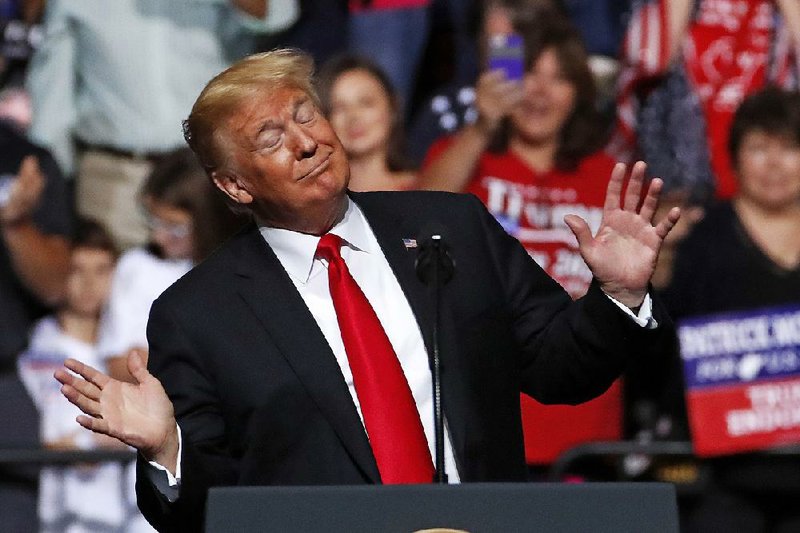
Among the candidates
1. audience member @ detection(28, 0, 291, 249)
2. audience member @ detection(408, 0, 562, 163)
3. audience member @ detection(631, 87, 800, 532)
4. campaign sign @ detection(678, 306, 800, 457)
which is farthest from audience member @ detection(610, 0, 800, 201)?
A: audience member @ detection(28, 0, 291, 249)

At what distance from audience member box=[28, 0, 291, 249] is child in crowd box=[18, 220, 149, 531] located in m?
0.25

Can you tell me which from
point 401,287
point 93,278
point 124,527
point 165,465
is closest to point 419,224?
point 401,287

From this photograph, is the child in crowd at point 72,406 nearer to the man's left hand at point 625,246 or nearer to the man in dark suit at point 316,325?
the man in dark suit at point 316,325

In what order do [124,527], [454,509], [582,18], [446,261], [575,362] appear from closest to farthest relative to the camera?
[454,509], [446,261], [575,362], [124,527], [582,18]

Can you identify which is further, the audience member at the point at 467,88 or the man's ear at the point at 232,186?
the audience member at the point at 467,88

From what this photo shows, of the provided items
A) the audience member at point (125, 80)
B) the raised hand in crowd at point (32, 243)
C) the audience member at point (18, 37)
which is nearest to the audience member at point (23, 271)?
the raised hand in crowd at point (32, 243)

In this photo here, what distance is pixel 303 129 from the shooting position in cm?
304

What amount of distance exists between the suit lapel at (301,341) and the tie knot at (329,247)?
85 millimetres

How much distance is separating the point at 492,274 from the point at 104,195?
10.7 feet

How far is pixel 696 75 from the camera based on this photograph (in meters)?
6.14

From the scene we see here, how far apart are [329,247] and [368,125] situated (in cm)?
257

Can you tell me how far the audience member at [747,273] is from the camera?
17.5ft

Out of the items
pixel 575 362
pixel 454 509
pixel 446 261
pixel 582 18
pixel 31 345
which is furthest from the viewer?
pixel 582 18

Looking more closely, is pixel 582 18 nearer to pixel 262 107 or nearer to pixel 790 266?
pixel 790 266
